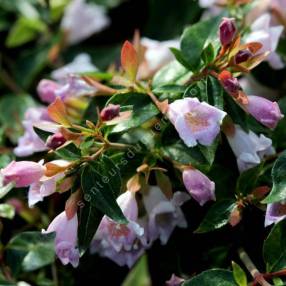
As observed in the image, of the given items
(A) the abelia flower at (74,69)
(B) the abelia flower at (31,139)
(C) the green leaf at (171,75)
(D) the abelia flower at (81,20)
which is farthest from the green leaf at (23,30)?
(C) the green leaf at (171,75)

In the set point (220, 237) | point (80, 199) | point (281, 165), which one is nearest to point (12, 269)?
point (80, 199)

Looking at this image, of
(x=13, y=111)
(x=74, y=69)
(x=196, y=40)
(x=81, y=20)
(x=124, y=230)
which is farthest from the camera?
(x=81, y=20)

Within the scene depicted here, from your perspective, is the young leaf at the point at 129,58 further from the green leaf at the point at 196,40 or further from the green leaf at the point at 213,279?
the green leaf at the point at 213,279

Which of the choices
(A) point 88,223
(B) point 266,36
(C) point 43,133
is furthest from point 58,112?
(B) point 266,36

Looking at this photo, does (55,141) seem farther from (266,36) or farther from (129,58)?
(266,36)

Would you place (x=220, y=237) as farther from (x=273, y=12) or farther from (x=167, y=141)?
(x=273, y=12)

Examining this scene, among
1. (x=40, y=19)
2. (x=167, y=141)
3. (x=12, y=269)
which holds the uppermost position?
(x=167, y=141)
